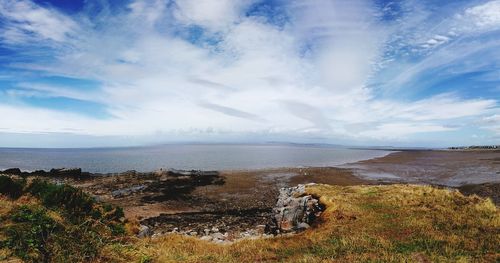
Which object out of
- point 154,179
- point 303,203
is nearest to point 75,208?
point 303,203

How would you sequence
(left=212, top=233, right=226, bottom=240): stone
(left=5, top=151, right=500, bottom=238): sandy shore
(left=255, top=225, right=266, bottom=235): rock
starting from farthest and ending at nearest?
(left=5, top=151, right=500, bottom=238): sandy shore < (left=255, top=225, right=266, bottom=235): rock < (left=212, top=233, right=226, bottom=240): stone

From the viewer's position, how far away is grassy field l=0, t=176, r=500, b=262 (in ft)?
31.7

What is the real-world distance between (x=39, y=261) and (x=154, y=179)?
4427 centimetres

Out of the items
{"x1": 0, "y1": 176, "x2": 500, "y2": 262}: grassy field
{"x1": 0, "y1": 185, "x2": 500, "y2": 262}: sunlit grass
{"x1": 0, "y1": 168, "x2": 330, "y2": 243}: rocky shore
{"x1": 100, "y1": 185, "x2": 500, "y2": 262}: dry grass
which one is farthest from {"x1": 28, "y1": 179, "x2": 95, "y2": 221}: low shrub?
{"x1": 100, "y1": 185, "x2": 500, "y2": 262}: dry grass

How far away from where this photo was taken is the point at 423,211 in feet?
52.4

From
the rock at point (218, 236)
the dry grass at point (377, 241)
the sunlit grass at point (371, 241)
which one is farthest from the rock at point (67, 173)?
the dry grass at point (377, 241)

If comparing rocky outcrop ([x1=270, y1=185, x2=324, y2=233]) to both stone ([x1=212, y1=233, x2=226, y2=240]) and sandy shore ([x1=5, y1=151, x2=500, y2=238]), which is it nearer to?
stone ([x1=212, y1=233, x2=226, y2=240])

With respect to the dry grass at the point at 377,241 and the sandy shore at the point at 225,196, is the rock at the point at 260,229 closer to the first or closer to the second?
the sandy shore at the point at 225,196

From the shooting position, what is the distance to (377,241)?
11.7 metres

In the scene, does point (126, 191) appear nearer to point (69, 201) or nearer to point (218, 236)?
point (218, 236)

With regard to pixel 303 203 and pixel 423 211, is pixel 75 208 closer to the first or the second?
pixel 303 203

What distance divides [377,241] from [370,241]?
0.85 feet

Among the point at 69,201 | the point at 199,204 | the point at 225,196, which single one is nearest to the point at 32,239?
the point at 69,201

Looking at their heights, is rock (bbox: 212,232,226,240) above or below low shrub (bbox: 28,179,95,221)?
below
